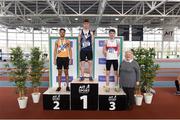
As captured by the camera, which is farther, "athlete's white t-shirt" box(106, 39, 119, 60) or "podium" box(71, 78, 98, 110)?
"athlete's white t-shirt" box(106, 39, 119, 60)

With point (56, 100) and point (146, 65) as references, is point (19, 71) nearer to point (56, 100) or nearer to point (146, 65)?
point (56, 100)

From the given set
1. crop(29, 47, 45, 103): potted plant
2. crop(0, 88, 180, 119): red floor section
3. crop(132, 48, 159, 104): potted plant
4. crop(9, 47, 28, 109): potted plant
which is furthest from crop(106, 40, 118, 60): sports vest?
crop(9, 47, 28, 109): potted plant

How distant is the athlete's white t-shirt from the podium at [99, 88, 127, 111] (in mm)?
1040

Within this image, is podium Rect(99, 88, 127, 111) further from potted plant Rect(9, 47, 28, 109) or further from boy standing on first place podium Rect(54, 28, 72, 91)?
potted plant Rect(9, 47, 28, 109)

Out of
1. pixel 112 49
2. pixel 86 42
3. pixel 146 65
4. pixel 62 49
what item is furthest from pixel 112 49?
pixel 62 49

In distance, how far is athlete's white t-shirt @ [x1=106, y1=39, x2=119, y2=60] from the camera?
21.2ft

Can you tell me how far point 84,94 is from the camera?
5.77 meters

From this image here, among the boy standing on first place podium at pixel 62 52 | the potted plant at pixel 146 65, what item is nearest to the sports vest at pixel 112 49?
the potted plant at pixel 146 65

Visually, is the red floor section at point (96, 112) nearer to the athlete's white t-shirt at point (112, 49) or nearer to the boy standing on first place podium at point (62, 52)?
the boy standing on first place podium at point (62, 52)

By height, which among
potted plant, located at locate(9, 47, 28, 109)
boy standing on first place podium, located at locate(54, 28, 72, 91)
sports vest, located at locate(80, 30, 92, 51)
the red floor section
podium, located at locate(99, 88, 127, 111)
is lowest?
the red floor section

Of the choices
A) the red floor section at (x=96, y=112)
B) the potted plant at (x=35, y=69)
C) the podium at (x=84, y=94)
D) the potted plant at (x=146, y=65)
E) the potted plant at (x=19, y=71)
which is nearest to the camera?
the red floor section at (x=96, y=112)

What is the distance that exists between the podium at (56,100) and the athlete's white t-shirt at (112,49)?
150 centimetres

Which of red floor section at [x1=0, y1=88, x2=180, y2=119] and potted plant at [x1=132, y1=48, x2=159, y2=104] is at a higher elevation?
potted plant at [x1=132, y1=48, x2=159, y2=104]

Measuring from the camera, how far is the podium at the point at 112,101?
587 cm
